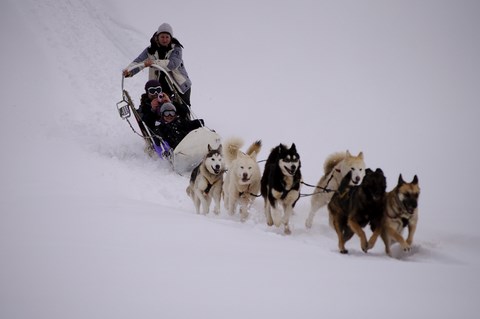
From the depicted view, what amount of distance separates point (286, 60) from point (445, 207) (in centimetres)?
790

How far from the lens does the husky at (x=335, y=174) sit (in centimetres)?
359

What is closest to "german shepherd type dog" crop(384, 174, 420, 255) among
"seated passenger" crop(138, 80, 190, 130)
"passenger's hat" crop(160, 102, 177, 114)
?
"passenger's hat" crop(160, 102, 177, 114)

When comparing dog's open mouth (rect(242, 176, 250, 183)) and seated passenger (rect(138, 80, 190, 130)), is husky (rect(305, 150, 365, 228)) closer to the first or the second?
dog's open mouth (rect(242, 176, 250, 183))

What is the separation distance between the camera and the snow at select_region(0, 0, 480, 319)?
2086 millimetres

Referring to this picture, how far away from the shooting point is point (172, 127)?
204 inches

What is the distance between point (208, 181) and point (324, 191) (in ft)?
3.93

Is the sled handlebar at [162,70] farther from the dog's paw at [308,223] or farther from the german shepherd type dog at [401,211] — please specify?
the german shepherd type dog at [401,211]

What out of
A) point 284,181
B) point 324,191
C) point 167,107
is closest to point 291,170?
point 284,181

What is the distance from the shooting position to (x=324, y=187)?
4020 millimetres

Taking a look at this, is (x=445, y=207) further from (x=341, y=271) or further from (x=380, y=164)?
(x=341, y=271)

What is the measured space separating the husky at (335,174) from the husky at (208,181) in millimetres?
1001

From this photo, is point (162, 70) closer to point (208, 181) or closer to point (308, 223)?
point (208, 181)

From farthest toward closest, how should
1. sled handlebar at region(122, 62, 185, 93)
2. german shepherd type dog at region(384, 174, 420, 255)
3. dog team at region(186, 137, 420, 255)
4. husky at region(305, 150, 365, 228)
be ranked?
1. sled handlebar at region(122, 62, 185, 93)
2. husky at region(305, 150, 365, 228)
3. dog team at region(186, 137, 420, 255)
4. german shepherd type dog at region(384, 174, 420, 255)

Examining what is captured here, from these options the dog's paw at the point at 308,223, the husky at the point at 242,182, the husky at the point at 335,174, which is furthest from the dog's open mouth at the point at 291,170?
the dog's paw at the point at 308,223
